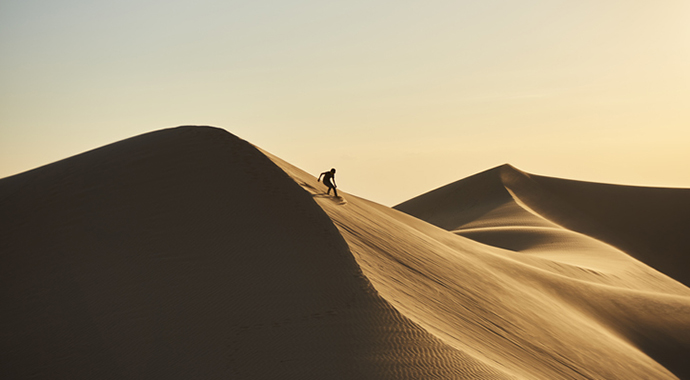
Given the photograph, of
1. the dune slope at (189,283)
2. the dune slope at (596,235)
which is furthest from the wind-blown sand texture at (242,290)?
the dune slope at (596,235)

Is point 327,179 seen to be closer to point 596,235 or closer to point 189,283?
point 189,283

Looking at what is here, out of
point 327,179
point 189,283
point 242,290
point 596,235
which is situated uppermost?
point 327,179

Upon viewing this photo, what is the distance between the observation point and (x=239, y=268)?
9.41 metres

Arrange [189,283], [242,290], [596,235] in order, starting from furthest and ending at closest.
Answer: [596,235] < [189,283] < [242,290]

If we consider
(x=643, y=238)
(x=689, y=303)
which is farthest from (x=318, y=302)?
(x=643, y=238)

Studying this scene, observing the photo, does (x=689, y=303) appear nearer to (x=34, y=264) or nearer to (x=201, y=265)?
(x=201, y=265)

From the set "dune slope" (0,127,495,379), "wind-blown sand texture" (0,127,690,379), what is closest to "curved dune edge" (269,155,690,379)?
"wind-blown sand texture" (0,127,690,379)

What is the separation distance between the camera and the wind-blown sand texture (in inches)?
311

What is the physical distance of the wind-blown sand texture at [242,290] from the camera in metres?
7.89

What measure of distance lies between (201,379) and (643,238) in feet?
139


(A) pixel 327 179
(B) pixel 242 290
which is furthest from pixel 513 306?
(B) pixel 242 290

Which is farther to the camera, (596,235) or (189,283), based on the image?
(596,235)

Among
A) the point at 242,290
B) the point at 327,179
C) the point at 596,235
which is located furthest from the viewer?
the point at 596,235

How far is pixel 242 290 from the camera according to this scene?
8.93 meters
